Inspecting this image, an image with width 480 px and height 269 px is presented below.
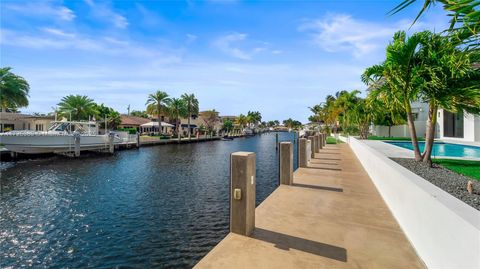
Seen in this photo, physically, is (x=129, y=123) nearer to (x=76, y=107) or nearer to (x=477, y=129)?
(x=76, y=107)

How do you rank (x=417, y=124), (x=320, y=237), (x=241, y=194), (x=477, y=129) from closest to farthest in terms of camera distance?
(x=320, y=237) < (x=241, y=194) < (x=477, y=129) < (x=417, y=124)

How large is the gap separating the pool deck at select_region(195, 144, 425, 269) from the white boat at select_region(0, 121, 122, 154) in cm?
2921

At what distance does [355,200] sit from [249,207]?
3890 mm

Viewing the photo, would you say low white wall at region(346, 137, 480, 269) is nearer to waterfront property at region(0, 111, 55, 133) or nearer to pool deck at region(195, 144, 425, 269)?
pool deck at region(195, 144, 425, 269)

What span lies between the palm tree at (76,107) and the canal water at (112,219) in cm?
3618

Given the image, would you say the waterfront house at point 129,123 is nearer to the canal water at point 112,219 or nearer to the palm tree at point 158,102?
the palm tree at point 158,102

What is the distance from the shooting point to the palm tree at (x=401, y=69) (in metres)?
9.83

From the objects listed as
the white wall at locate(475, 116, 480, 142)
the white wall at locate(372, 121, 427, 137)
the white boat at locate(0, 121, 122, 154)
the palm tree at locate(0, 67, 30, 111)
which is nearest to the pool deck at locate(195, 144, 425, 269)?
the white wall at locate(475, 116, 480, 142)

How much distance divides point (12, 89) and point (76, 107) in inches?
569

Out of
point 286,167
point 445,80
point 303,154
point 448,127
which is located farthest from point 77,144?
point 448,127

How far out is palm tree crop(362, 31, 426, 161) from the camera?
9.83 metres

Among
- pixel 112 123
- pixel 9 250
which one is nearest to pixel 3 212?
pixel 9 250

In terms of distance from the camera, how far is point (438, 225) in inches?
141

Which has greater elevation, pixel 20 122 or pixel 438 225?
pixel 20 122
